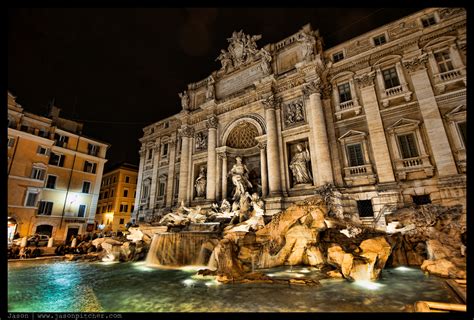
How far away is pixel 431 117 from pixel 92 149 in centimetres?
Result: 3210

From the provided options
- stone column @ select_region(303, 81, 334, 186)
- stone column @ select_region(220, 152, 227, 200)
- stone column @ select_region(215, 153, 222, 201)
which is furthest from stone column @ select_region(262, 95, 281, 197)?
stone column @ select_region(215, 153, 222, 201)

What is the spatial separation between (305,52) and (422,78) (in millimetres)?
7714

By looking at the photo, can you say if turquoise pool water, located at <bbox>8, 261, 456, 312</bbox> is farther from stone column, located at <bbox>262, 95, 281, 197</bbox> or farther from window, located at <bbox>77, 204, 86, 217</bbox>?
window, located at <bbox>77, 204, 86, 217</bbox>

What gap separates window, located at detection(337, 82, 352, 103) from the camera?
52.8 ft

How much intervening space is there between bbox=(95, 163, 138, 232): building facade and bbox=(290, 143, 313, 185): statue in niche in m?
32.6

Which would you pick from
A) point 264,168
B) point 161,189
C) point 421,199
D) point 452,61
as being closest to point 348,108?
point 452,61

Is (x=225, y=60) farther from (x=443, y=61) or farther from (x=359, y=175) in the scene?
(x=443, y=61)

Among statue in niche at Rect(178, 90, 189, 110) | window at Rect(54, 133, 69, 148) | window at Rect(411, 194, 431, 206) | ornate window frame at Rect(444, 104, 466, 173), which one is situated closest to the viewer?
ornate window frame at Rect(444, 104, 466, 173)

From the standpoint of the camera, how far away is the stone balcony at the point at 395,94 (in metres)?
13.8

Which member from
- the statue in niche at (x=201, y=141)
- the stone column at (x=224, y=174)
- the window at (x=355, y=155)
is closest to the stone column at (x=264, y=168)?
the stone column at (x=224, y=174)

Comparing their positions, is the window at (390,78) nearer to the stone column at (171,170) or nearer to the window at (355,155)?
the window at (355,155)

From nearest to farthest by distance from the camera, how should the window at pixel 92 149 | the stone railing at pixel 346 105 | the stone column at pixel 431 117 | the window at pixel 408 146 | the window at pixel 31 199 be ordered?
1. the stone column at pixel 431 117
2. the window at pixel 408 146
3. the stone railing at pixel 346 105
4. the window at pixel 31 199
5. the window at pixel 92 149

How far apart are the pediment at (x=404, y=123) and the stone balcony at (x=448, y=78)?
2175 millimetres

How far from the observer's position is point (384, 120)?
563 inches
